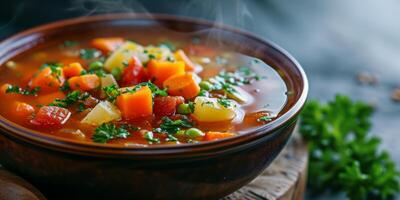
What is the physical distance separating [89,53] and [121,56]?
0.38m

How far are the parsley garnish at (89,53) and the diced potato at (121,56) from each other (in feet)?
0.77

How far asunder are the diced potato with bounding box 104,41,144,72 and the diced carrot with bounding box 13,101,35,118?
2.06 ft

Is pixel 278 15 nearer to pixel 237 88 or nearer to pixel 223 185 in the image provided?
pixel 237 88

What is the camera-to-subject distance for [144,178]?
2.40 meters

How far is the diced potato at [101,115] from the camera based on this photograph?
8.95 feet

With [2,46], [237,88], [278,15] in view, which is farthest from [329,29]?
[2,46]

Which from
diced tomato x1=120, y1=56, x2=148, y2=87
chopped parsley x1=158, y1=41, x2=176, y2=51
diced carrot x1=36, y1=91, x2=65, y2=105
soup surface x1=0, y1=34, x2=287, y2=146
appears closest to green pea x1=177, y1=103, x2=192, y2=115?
soup surface x1=0, y1=34, x2=287, y2=146

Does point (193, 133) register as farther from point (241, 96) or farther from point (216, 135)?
point (241, 96)

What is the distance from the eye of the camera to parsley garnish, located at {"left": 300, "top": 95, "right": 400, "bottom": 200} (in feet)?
13.0

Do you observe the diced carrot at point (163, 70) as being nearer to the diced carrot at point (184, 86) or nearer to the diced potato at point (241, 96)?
the diced carrot at point (184, 86)

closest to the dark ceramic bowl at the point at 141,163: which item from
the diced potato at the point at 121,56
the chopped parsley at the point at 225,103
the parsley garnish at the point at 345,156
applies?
the chopped parsley at the point at 225,103

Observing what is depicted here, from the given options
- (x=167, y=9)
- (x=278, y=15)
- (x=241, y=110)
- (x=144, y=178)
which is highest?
(x=278, y=15)

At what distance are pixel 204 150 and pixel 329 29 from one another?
463cm

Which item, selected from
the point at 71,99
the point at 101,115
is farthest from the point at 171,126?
the point at 71,99
